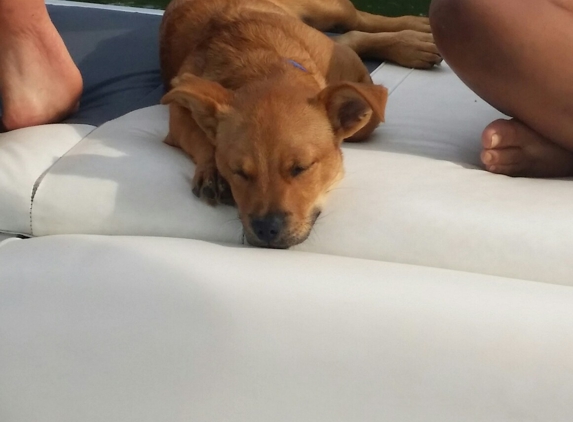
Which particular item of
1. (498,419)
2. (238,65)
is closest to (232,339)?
(498,419)

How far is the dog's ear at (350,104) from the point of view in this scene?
140cm

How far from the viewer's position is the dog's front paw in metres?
1.42

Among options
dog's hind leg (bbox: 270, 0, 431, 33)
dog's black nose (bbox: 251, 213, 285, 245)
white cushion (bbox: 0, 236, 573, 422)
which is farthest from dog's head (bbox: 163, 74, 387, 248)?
dog's hind leg (bbox: 270, 0, 431, 33)

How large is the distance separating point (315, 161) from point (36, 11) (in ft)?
3.28

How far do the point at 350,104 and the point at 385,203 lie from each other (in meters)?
0.36

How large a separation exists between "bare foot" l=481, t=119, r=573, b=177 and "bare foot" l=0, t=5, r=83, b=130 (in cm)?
120

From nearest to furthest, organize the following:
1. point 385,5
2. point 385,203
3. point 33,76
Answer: point 385,203 < point 33,76 < point 385,5

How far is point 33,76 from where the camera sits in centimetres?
182

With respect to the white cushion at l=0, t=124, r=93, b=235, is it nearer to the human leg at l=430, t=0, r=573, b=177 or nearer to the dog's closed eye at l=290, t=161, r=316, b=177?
the dog's closed eye at l=290, t=161, r=316, b=177

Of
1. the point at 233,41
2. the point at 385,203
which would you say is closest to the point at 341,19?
the point at 233,41

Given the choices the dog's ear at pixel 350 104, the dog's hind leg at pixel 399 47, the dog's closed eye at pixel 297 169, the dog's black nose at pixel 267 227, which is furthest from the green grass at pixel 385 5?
the dog's black nose at pixel 267 227

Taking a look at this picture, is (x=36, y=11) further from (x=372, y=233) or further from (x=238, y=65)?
(x=372, y=233)

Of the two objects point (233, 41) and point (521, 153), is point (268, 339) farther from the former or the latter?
point (233, 41)

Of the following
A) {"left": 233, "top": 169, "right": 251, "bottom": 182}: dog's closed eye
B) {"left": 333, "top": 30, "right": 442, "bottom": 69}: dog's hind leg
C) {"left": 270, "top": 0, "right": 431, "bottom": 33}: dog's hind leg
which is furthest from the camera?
{"left": 270, "top": 0, "right": 431, "bottom": 33}: dog's hind leg
